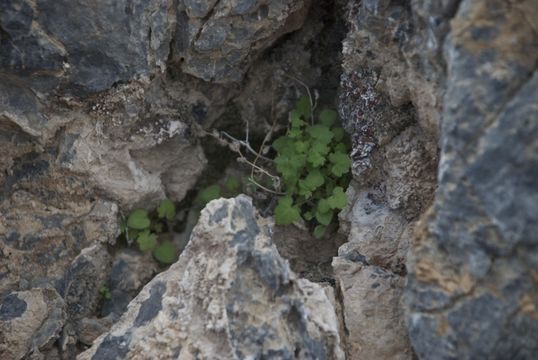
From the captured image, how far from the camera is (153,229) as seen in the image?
11.5ft

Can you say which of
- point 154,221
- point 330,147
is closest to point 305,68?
point 330,147

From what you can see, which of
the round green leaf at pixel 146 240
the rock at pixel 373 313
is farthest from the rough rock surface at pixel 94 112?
the rock at pixel 373 313

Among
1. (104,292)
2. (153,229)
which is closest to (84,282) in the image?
(104,292)

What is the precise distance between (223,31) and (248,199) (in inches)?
34.2

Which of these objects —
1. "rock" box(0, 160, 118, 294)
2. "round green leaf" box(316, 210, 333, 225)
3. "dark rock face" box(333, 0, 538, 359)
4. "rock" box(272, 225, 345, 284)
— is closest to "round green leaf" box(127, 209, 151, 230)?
"rock" box(0, 160, 118, 294)

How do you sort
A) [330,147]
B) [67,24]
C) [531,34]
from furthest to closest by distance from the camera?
[330,147]
[67,24]
[531,34]

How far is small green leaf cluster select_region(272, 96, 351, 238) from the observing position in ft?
10.5

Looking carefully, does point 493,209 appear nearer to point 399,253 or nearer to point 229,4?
point 399,253

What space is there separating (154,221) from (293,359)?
1.45 meters

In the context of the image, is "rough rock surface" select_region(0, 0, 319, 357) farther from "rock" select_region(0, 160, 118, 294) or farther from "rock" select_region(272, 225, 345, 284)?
"rock" select_region(272, 225, 345, 284)

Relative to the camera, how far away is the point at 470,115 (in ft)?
6.85

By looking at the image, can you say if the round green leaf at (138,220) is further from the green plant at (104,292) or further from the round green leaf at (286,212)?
the round green leaf at (286,212)

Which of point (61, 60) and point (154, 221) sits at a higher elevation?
point (61, 60)

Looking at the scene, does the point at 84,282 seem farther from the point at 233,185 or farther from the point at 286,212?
the point at 286,212
